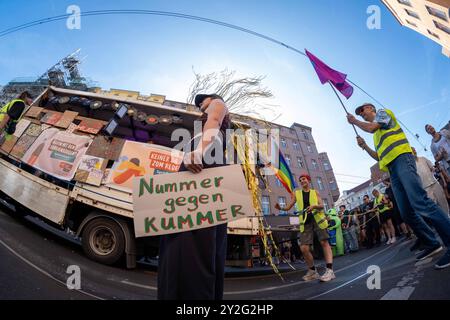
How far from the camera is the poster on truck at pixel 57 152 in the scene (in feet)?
10.6

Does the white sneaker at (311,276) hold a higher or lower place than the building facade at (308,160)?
lower

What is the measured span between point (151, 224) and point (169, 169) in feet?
→ 8.60

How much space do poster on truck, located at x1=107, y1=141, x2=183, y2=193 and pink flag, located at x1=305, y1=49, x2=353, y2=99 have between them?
9.56 ft

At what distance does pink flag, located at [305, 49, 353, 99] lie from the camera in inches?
136

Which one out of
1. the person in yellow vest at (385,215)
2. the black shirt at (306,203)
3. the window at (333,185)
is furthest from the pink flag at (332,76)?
the window at (333,185)

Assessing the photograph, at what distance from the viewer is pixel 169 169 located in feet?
12.0

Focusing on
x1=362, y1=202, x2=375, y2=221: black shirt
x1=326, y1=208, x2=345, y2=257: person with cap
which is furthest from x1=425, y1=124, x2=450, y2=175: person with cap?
x1=326, y1=208, x2=345, y2=257: person with cap

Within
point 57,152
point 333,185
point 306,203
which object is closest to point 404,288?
point 306,203

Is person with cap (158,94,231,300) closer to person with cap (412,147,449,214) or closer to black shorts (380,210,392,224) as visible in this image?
person with cap (412,147,449,214)

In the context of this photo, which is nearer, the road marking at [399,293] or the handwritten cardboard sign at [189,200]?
the handwritten cardboard sign at [189,200]

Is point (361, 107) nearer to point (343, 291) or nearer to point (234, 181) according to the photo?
point (343, 291)

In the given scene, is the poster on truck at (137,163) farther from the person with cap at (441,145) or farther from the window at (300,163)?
the window at (300,163)

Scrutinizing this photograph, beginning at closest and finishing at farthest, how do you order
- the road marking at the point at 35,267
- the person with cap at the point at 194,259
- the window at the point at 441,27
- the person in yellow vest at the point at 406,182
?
the person with cap at the point at 194,259, the road marking at the point at 35,267, the person in yellow vest at the point at 406,182, the window at the point at 441,27
